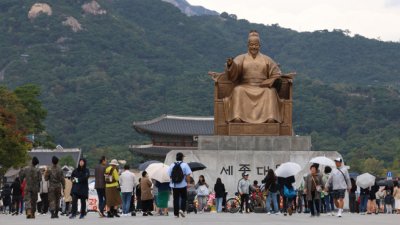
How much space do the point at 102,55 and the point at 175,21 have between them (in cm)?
2202

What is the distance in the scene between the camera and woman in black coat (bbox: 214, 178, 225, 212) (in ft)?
39.0

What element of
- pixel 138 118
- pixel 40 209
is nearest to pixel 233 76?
pixel 40 209

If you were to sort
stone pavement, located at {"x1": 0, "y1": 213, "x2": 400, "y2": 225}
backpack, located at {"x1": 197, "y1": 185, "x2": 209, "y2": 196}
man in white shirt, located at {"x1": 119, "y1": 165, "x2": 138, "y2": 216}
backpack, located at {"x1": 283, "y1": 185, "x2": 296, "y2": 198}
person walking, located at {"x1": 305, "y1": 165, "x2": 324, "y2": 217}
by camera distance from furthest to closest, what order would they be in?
backpack, located at {"x1": 197, "y1": 185, "x2": 209, "y2": 196}
backpack, located at {"x1": 283, "y1": 185, "x2": 296, "y2": 198}
man in white shirt, located at {"x1": 119, "y1": 165, "x2": 138, "y2": 216}
person walking, located at {"x1": 305, "y1": 165, "x2": 324, "y2": 217}
stone pavement, located at {"x1": 0, "y1": 213, "x2": 400, "y2": 225}

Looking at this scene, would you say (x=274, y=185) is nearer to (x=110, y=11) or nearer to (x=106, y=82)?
(x=106, y=82)

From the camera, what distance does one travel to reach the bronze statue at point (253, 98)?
45.6 ft

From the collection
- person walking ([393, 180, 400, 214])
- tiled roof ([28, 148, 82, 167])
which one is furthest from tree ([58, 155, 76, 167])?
person walking ([393, 180, 400, 214])

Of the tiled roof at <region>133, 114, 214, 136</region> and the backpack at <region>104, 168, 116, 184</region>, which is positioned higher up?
the tiled roof at <region>133, 114, 214, 136</region>

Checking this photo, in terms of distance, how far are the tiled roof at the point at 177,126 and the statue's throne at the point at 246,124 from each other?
1929cm

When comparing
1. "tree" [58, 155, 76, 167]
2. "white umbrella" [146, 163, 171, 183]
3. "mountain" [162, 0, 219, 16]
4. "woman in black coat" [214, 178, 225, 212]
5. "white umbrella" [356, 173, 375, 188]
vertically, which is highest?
"mountain" [162, 0, 219, 16]

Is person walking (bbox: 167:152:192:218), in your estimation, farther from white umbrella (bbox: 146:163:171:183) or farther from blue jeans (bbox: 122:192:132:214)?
blue jeans (bbox: 122:192:132:214)

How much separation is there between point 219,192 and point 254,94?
297 cm

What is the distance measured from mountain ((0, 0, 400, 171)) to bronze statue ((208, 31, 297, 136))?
4332 centimetres

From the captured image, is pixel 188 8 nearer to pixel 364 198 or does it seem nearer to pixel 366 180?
pixel 364 198

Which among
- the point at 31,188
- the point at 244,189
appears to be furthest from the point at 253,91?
the point at 31,188
